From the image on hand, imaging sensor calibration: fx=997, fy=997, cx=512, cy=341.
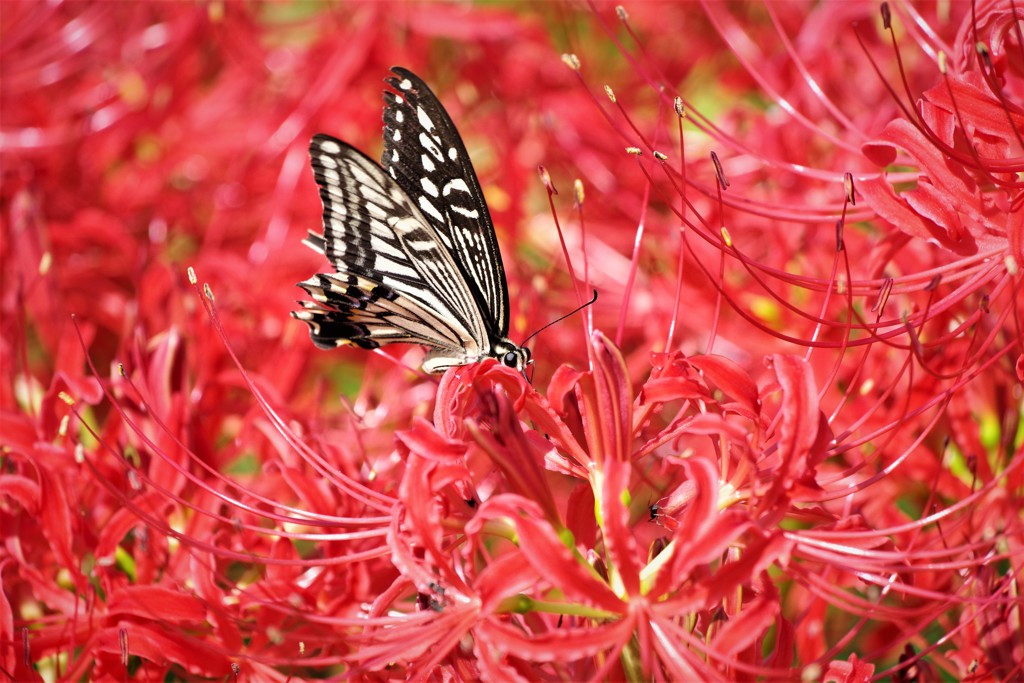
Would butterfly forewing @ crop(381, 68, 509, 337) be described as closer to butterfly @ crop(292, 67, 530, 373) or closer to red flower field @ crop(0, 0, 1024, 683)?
butterfly @ crop(292, 67, 530, 373)

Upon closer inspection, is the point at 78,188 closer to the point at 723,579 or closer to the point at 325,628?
the point at 325,628

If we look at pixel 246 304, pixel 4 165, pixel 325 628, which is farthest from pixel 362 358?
pixel 325 628

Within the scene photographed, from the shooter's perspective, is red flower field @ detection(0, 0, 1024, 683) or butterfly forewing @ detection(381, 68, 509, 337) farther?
butterfly forewing @ detection(381, 68, 509, 337)

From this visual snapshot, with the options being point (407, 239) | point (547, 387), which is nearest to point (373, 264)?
point (407, 239)

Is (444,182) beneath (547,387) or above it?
above

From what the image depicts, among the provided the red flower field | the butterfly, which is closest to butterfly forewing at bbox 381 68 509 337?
the butterfly

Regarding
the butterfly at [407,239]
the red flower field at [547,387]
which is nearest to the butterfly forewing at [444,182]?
the butterfly at [407,239]

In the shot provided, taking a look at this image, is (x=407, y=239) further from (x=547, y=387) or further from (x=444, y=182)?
(x=547, y=387)

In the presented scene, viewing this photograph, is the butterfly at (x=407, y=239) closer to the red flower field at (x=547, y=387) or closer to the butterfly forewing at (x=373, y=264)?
the butterfly forewing at (x=373, y=264)
